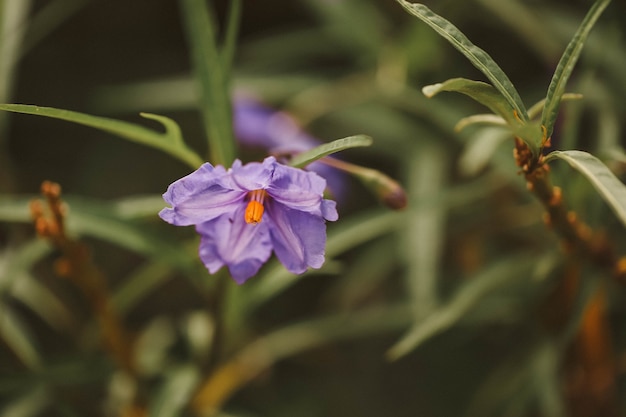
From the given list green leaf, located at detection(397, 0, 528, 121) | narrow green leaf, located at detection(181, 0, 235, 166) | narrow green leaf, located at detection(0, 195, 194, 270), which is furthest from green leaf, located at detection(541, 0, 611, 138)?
narrow green leaf, located at detection(0, 195, 194, 270)

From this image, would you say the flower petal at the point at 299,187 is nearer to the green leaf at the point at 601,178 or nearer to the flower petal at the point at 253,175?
the flower petal at the point at 253,175

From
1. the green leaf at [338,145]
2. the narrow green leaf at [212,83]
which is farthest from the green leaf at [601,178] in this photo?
the narrow green leaf at [212,83]

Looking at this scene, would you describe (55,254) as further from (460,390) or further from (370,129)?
(460,390)

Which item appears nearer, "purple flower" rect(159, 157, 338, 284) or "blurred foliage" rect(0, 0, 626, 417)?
"purple flower" rect(159, 157, 338, 284)

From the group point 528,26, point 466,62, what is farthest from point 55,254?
point 528,26

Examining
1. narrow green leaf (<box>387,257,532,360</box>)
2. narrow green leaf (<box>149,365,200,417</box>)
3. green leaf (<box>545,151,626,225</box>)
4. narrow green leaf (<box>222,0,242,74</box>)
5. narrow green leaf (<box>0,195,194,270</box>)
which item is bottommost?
narrow green leaf (<box>387,257,532,360</box>)

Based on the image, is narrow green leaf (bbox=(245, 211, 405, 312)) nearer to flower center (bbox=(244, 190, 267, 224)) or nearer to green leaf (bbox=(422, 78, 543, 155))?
flower center (bbox=(244, 190, 267, 224))

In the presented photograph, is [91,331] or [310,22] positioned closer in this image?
[91,331]
